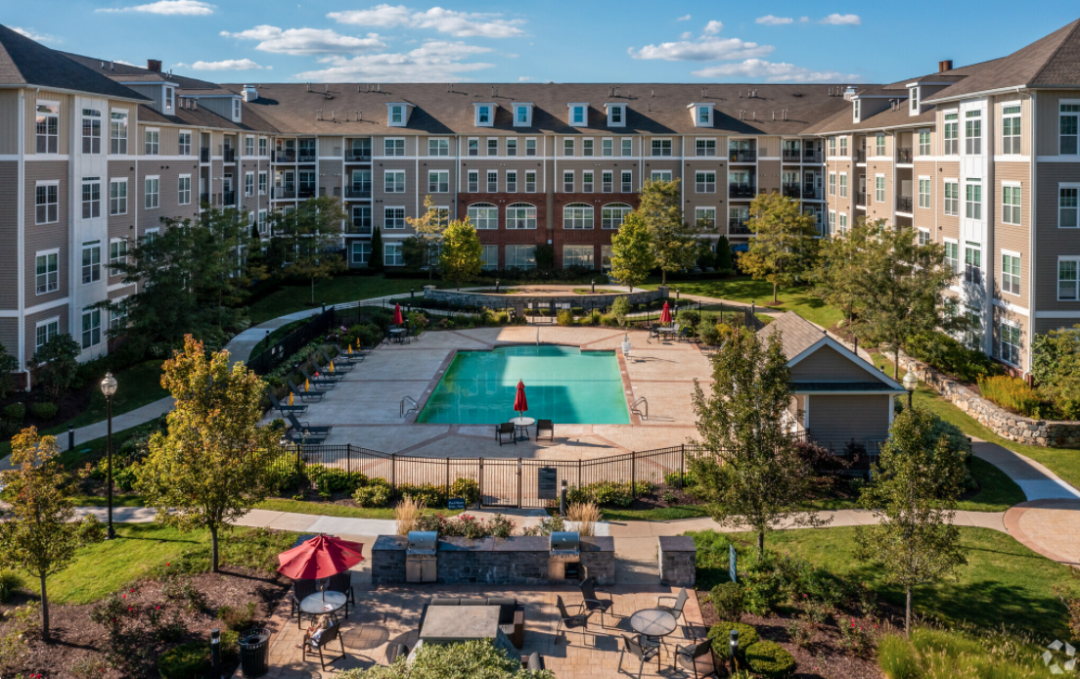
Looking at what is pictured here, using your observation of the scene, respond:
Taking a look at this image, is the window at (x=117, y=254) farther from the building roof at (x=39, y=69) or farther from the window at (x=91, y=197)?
the building roof at (x=39, y=69)

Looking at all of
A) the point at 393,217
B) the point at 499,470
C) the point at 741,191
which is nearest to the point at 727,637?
the point at 499,470

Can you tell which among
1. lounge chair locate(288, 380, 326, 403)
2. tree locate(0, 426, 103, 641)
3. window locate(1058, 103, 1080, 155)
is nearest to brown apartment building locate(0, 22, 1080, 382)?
window locate(1058, 103, 1080, 155)

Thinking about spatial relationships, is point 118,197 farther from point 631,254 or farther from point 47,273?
point 631,254

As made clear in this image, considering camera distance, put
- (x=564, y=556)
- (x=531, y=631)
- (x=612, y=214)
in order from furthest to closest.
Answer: (x=612, y=214) < (x=564, y=556) < (x=531, y=631)

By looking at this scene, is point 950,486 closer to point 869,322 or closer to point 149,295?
point 869,322

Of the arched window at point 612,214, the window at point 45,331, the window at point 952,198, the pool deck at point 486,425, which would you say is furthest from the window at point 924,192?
the window at point 45,331

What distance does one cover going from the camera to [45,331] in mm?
34500

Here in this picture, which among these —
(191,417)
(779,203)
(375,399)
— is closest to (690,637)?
(191,417)

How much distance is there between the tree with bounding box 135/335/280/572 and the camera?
1803 cm

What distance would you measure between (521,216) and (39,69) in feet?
128

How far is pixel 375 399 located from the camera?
3412cm

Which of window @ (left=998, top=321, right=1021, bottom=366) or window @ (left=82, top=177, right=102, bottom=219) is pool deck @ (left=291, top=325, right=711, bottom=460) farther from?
window @ (left=82, top=177, right=102, bottom=219)

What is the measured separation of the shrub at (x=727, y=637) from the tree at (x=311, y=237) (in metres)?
44.1

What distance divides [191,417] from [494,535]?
677cm
